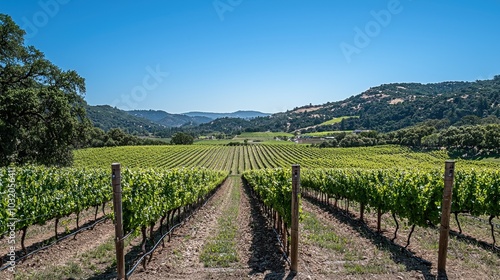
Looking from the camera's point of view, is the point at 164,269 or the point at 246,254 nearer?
the point at 164,269

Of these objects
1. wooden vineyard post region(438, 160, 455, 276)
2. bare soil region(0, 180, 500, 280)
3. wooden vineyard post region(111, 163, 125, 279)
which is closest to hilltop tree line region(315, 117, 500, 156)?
bare soil region(0, 180, 500, 280)

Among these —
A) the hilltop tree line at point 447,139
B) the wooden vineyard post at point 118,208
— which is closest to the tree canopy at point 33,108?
the wooden vineyard post at point 118,208

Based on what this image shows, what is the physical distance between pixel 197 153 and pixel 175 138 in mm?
37160

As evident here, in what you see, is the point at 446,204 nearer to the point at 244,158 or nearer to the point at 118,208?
the point at 118,208

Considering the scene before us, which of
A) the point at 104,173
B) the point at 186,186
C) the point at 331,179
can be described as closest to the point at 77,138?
the point at 104,173

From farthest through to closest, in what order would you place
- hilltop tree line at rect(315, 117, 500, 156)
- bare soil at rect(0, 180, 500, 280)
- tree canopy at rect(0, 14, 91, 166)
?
hilltop tree line at rect(315, 117, 500, 156)
tree canopy at rect(0, 14, 91, 166)
bare soil at rect(0, 180, 500, 280)

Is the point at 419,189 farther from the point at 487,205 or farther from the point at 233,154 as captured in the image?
the point at 233,154

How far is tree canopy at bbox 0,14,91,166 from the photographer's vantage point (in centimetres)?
2077

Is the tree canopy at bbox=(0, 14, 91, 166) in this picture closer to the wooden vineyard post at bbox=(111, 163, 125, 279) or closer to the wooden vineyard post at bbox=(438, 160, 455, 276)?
the wooden vineyard post at bbox=(111, 163, 125, 279)

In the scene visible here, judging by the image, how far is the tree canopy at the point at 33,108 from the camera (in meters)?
20.8

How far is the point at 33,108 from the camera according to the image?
21.6m

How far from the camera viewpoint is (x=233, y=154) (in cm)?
9612

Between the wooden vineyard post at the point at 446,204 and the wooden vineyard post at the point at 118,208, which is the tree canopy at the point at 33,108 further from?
the wooden vineyard post at the point at 446,204

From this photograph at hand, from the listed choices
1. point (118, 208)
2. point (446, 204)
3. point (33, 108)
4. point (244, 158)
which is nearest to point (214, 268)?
point (118, 208)
